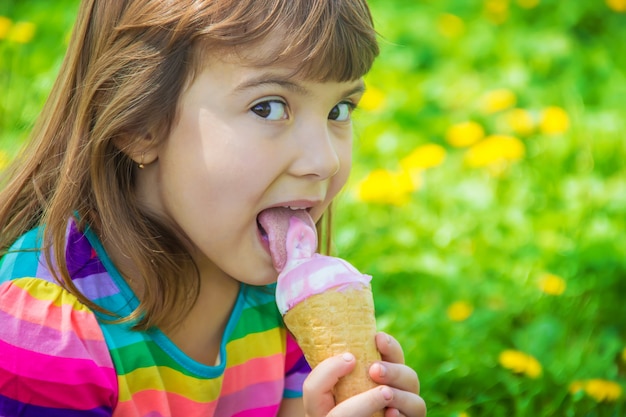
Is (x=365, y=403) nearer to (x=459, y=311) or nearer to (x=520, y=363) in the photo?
(x=520, y=363)

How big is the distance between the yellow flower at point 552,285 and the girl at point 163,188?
0.89m

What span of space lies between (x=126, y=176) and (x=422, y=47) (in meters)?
2.45

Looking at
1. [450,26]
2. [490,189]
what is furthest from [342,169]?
[450,26]

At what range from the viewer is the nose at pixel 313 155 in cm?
155

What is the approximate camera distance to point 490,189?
287cm

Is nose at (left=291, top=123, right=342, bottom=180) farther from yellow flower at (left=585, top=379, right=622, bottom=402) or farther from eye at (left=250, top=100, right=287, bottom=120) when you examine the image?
yellow flower at (left=585, top=379, right=622, bottom=402)

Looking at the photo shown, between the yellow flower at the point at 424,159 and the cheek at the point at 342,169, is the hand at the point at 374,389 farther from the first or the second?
the yellow flower at the point at 424,159

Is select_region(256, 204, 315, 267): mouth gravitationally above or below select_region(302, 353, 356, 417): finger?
above

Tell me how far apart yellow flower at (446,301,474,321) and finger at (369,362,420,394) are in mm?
735

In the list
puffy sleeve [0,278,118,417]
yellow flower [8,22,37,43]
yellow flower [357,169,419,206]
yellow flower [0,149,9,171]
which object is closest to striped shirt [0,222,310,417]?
puffy sleeve [0,278,118,417]

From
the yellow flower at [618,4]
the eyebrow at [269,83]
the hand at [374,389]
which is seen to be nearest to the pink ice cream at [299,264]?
the hand at [374,389]

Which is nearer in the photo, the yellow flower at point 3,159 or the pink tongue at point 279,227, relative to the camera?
the pink tongue at point 279,227

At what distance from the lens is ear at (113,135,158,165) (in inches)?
63.4

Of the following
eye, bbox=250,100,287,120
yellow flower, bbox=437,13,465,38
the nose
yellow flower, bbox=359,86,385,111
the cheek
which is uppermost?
eye, bbox=250,100,287,120
